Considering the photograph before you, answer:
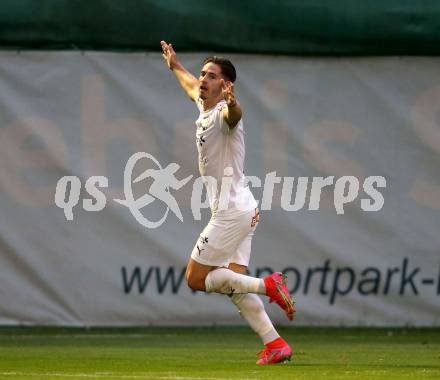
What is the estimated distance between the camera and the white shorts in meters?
8.09

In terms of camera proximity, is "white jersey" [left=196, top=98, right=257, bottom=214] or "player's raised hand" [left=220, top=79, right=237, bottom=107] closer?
"player's raised hand" [left=220, top=79, right=237, bottom=107]

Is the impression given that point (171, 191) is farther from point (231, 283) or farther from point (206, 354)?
point (231, 283)

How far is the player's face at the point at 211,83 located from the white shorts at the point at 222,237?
718 millimetres

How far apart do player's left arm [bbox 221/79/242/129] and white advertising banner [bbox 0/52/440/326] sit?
3543mm

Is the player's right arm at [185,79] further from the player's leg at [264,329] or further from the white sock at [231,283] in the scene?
the white sock at [231,283]

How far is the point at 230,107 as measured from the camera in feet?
25.1

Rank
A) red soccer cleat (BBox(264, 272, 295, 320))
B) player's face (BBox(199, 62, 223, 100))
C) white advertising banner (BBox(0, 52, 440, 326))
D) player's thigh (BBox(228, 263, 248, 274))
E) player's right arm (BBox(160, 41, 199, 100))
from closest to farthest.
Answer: red soccer cleat (BBox(264, 272, 295, 320)), player's face (BBox(199, 62, 223, 100)), player's thigh (BBox(228, 263, 248, 274)), player's right arm (BBox(160, 41, 199, 100)), white advertising banner (BBox(0, 52, 440, 326))

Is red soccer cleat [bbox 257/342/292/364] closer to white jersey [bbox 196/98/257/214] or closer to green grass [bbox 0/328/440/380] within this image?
green grass [bbox 0/328/440/380]

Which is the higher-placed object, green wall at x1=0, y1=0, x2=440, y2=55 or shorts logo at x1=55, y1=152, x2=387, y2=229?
green wall at x1=0, y1=0, x2=440, y2=55

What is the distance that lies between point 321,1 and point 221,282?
165 inches

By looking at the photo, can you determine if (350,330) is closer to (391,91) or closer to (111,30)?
(391,91)

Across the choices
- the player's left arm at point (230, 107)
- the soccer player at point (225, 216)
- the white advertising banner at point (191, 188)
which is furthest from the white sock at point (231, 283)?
the white advertising banner at point (191, 188)

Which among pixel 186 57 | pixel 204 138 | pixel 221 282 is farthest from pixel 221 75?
pixel 186 57

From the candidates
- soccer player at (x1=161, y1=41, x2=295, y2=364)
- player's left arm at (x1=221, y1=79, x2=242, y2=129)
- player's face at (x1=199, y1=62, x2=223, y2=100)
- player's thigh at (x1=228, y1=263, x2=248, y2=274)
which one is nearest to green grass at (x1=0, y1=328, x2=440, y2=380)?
soccer player at (x1=161, y1=41, x2=295, y2=364)
